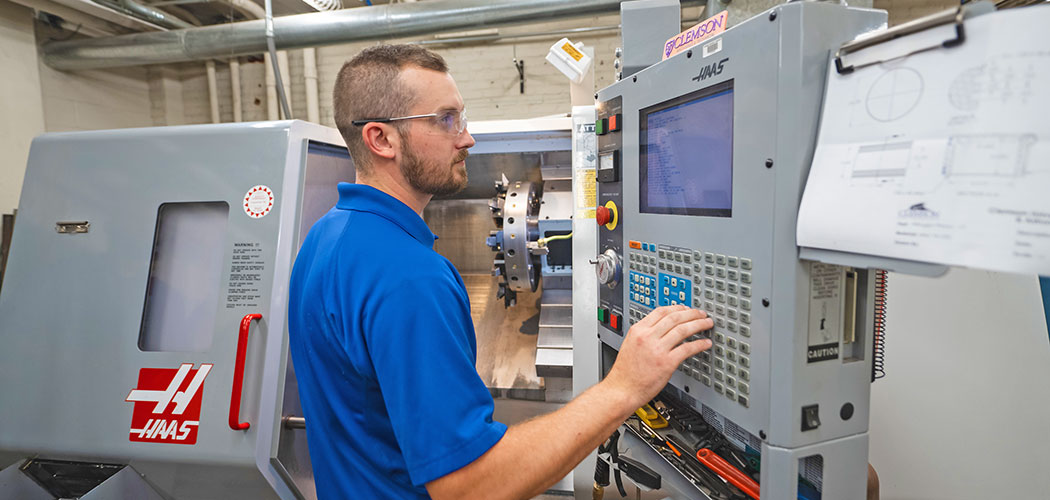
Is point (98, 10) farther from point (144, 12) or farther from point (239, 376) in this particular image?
point (239, 376)

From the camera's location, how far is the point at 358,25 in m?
2.64

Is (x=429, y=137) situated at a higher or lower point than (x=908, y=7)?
lower

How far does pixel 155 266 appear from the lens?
4.74ft

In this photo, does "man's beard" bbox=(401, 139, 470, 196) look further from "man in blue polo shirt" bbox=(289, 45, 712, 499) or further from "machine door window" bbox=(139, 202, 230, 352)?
"machine door window" bbox=(139, 202, 230, 352)

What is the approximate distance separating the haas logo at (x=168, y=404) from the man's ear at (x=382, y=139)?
2.92 feet

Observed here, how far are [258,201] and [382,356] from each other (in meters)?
0.94

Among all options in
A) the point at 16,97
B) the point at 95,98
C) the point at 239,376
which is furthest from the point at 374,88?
the point at 95,98

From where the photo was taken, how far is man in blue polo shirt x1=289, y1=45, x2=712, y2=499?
2.19 feet

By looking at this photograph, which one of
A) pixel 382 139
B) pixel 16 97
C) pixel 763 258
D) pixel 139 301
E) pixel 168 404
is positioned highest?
pixel 16 97

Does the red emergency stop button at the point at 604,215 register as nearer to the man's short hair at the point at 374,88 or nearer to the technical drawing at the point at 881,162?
the man's short hair at the point at 374,88

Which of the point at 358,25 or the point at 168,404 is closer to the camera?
the point at 168,404

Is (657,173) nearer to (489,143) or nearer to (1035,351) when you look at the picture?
(489,143)

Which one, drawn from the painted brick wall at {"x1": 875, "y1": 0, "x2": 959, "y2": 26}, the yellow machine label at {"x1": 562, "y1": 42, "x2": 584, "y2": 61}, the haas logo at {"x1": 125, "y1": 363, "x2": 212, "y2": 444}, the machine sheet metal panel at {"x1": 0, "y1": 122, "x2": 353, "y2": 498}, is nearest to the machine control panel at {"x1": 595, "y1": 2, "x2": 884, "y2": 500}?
the yellow machine label at {"x1": 562, "y1": 42, "x2": 584, "y2": 61}

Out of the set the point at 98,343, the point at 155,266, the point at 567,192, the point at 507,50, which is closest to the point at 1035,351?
the point at 567,192
